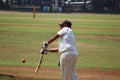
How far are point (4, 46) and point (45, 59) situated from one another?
4.46m

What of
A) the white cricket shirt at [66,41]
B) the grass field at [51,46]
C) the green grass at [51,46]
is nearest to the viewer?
the white cricket shirt at [66,41]

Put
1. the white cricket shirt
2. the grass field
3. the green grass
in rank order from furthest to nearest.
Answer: the green grass
the grass field
the white cricket shirt

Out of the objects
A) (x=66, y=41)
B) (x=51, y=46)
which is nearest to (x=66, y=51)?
(x=66, y=41)

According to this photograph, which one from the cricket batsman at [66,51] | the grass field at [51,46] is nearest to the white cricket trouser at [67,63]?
the cricket batsman at [66,51]

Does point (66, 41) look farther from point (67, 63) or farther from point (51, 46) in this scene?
point (51, 46)

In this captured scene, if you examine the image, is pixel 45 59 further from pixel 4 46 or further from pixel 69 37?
pixel 69 37

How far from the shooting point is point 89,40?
26.9m

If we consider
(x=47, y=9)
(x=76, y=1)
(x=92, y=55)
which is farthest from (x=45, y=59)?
(x=76, y=1)

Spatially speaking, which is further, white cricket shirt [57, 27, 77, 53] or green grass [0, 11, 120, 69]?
green grass [0, 11, 120, 69]

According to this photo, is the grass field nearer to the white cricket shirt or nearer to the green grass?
the green grass

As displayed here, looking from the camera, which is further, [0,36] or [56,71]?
[0,36]

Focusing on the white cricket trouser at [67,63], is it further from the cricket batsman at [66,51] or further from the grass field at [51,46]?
the grass field at [51,46]

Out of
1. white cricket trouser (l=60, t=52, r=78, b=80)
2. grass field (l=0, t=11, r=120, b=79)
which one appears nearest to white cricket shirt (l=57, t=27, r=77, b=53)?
white cricket trouser (l=60, t=52, r=78, b=80)

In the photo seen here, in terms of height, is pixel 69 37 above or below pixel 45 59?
above
